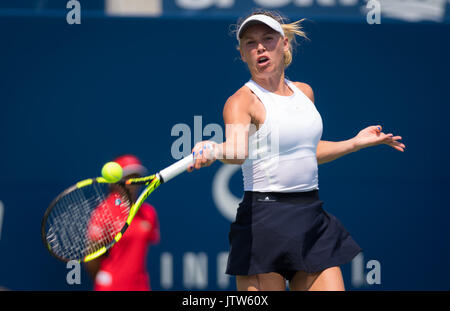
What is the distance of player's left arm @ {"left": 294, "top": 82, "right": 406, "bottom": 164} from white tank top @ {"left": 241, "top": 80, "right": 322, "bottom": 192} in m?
0.25

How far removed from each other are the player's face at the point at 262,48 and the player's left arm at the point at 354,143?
0.80ft

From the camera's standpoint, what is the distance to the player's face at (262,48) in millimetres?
2566

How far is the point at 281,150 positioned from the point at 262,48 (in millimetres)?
440

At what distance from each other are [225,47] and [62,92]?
1165 mm

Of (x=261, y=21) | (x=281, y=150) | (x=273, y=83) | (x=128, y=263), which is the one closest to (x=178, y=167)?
(x=281, y=150)

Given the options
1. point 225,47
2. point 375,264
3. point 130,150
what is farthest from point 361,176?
point 130,150

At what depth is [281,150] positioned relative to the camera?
8.04 feet

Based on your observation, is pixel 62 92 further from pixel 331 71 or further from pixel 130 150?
pixel 331 71

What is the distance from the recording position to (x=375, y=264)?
4.36 meters

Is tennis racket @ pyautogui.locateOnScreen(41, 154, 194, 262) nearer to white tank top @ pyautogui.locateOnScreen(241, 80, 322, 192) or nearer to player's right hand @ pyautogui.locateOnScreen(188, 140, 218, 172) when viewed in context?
player's right hand @ pyautogui.locateOnScreen(188, 140, 218, 172)

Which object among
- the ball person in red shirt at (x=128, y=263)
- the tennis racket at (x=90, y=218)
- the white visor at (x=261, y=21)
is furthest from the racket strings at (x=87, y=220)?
the white visor at (x=261, y=21)

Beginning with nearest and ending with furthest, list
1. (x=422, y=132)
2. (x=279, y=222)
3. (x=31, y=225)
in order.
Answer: (x=279, y=222) < (x=31, y=225) < (x=422, y=132)

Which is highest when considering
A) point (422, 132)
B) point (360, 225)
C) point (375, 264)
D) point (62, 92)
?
point (62, 92)

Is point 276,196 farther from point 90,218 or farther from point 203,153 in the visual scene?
point 90,218
